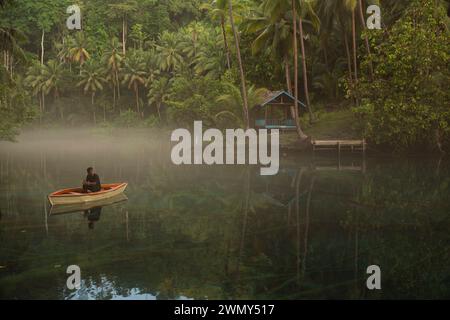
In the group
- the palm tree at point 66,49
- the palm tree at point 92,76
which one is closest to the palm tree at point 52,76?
the palm tree at point 66,49

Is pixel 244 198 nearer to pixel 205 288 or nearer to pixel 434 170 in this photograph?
pixel 205 288

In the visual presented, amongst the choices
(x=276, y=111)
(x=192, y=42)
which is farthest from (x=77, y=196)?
(x=192, y=42)

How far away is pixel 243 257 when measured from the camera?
1312cm

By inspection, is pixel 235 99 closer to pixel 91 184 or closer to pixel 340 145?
pixel 340 145

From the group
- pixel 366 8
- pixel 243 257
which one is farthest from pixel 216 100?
pixel 243 257

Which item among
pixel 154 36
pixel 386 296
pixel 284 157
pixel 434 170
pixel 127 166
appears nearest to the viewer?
pixel 386 296

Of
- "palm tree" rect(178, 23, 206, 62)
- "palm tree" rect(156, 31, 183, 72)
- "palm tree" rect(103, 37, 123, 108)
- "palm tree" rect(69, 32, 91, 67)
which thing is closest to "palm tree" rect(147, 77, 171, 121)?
"palm tree" rect(156, 31, 183, 72)

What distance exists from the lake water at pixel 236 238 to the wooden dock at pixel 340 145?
1060cm

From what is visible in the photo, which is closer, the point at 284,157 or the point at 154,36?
the point at 284,157

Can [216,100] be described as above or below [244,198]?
above

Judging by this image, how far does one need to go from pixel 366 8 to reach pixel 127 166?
82.0 ft

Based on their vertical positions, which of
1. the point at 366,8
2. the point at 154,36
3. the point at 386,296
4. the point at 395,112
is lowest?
the point at 386,296

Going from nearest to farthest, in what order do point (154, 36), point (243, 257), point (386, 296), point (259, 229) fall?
point (386, 296), point (243, 257), point (259, 229), point (154, 36)

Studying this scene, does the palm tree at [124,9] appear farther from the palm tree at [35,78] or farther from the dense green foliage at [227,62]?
the palm tree at [35,78]
